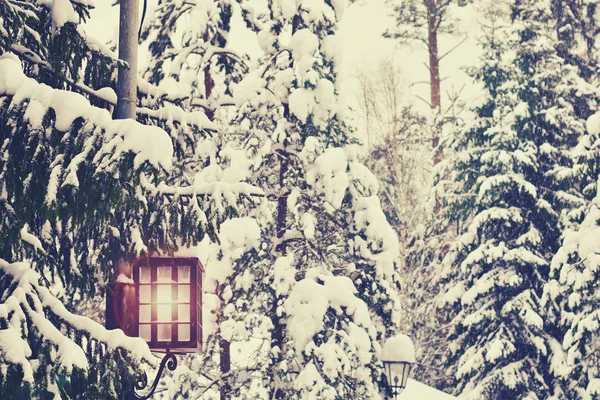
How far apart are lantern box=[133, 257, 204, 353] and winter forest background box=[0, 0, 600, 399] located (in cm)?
18

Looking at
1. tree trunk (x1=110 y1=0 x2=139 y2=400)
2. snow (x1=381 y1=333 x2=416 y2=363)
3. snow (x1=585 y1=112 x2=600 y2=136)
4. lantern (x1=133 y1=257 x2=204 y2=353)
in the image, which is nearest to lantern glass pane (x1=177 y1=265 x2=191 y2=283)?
lantern (x1=133 y1=257 x2=204 y2=353)

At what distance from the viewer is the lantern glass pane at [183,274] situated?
816 centimetres

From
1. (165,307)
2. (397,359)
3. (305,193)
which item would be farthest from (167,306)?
(305,193)

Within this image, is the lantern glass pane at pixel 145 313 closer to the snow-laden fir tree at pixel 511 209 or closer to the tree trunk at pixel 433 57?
the snow-laden fir tree at pixel 511 209

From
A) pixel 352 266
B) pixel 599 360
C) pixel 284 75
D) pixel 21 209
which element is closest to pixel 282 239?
pixel 352 266

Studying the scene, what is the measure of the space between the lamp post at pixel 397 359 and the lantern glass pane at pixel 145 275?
7.51 metres

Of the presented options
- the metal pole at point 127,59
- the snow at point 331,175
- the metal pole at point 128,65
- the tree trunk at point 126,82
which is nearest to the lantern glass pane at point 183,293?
the tree trunk at point 126,82

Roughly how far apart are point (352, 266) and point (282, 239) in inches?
50.8

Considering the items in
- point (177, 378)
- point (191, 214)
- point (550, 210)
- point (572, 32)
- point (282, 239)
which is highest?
point (572, 32)

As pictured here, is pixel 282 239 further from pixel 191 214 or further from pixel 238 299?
pixel 191 214

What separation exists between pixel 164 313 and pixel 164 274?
0.98 feet

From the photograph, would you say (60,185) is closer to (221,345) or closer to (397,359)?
(397,359)

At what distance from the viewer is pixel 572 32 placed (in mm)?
28125

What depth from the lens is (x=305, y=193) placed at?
17.5 meters
